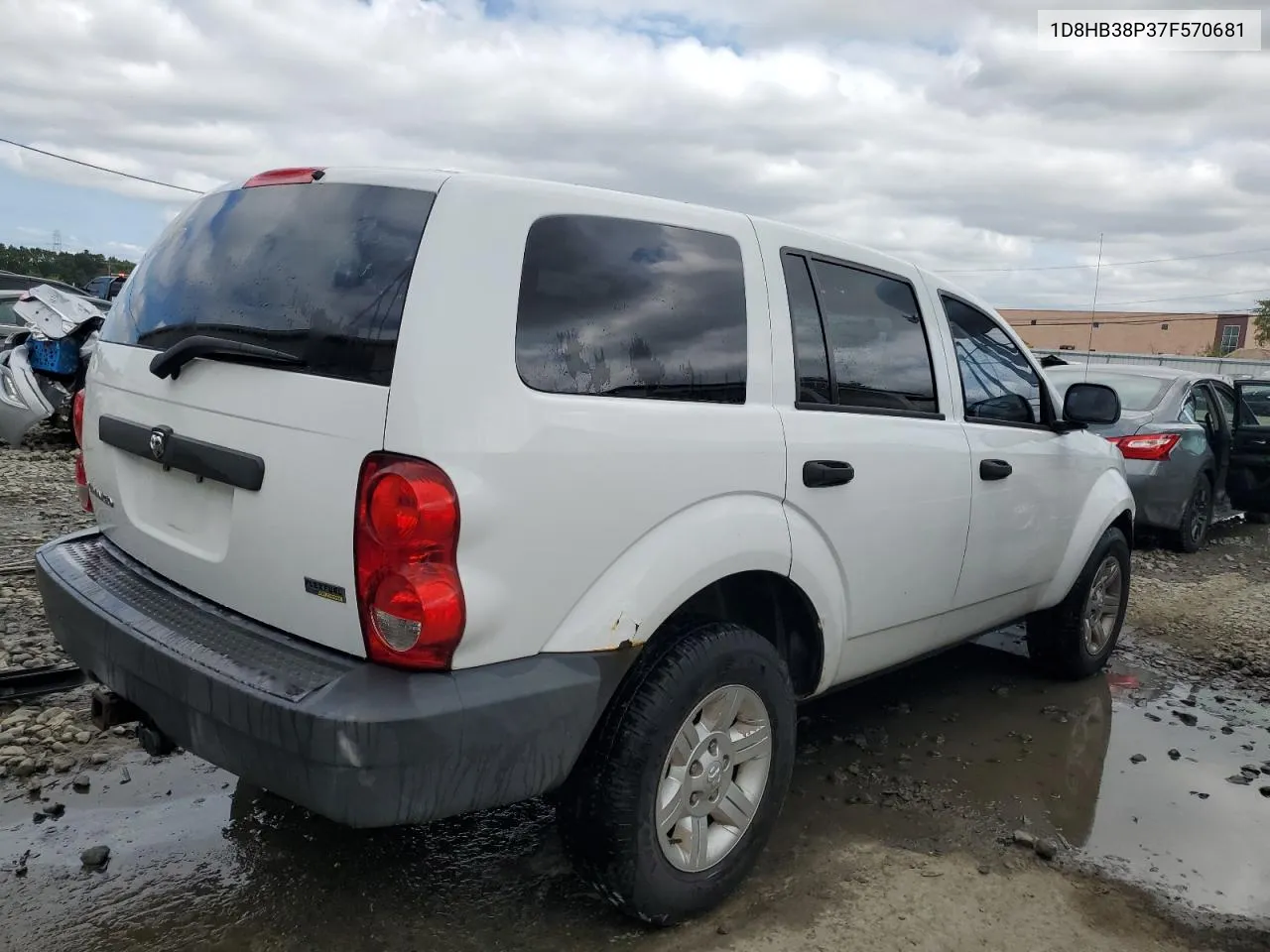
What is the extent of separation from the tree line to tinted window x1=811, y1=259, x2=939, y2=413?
42663mm

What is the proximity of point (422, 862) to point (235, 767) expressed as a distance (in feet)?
3.26

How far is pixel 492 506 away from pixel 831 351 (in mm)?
1433

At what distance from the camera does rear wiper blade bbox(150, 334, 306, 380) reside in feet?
7.61

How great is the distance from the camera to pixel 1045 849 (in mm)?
3283

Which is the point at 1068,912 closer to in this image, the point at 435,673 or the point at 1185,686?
the point at 435,673

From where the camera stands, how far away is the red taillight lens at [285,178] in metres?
2.57

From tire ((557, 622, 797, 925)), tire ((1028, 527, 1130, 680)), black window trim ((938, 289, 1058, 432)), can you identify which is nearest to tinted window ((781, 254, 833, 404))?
tire ((557, 622, 797, 925))

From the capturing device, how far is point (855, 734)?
4.16 m

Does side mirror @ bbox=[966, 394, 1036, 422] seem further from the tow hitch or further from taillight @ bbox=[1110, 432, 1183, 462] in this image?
taillight @ bbox=[1110, 432, 1183, 462]

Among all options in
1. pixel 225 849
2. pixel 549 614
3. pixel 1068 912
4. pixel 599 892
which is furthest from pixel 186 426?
pixel 1068 912

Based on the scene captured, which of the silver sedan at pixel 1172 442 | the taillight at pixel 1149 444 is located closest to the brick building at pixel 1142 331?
the silver sedan at pixel 1172 442

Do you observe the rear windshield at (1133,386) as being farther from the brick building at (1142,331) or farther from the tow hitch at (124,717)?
the brick building at (1142,331)

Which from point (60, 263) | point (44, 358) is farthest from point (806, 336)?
point (60, 263)

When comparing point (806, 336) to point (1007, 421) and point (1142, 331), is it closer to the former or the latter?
point (1007, 421)
